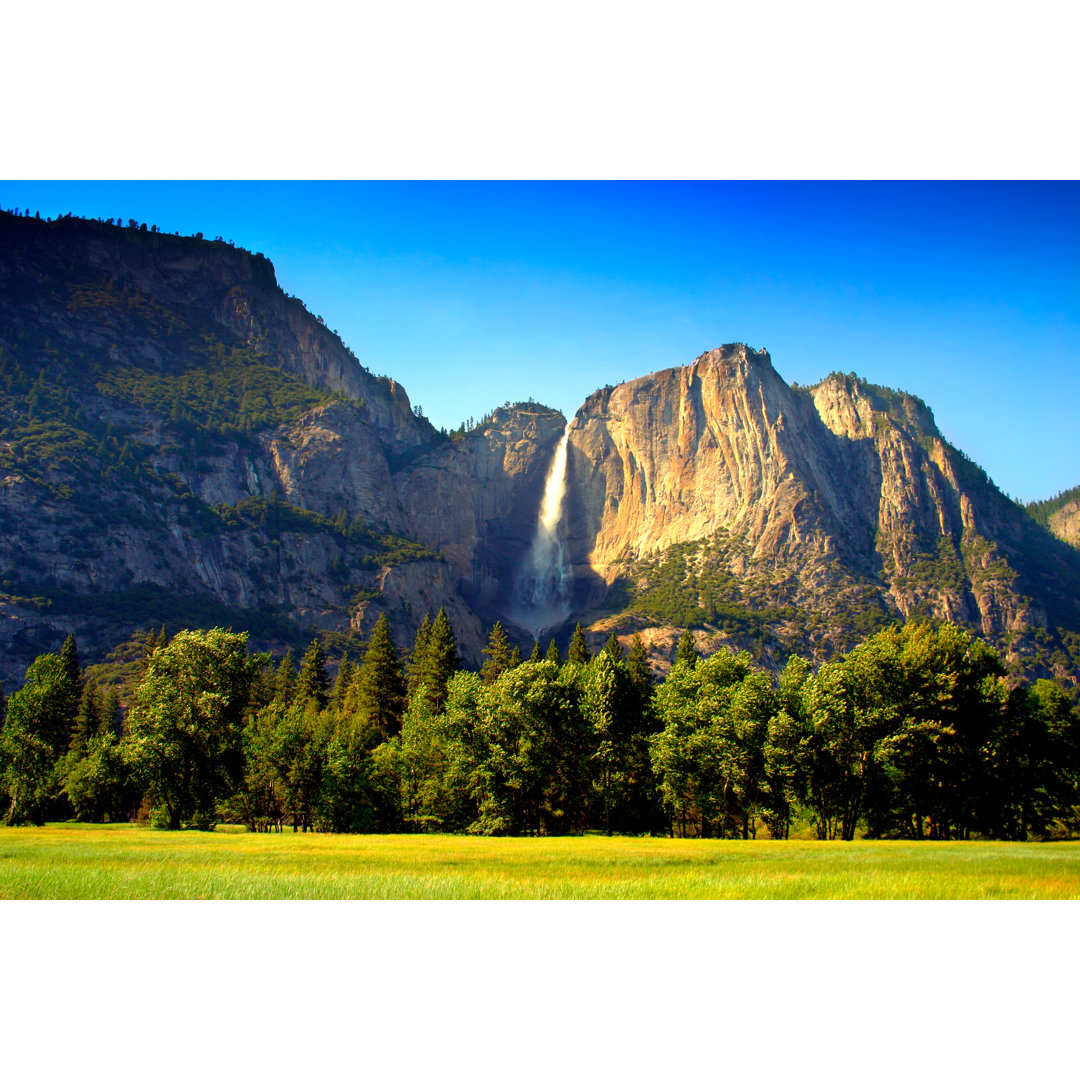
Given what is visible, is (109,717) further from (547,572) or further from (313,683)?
(547,572)

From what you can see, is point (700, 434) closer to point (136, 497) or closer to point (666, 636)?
point (666, 636)

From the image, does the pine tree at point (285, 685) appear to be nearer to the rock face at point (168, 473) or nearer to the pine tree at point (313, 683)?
the pine tree at point (313, 683)

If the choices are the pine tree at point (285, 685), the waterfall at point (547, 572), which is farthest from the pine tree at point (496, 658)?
the waterfall at point (547, 572)

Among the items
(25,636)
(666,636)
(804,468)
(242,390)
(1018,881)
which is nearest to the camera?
(1018,881)

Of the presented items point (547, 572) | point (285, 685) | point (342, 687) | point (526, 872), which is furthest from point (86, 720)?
point (547, 572)

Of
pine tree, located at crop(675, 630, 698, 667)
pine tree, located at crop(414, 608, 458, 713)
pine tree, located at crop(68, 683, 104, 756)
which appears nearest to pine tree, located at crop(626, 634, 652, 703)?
pine tree, located at crop(675, 630, 698, 667)

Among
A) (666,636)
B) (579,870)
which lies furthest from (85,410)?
(579,870)
